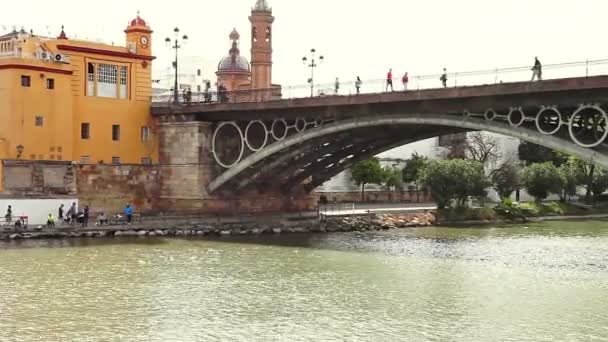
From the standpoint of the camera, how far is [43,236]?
36812mm

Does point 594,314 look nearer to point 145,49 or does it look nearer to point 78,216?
point 78,216

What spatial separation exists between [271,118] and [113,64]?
359 inches

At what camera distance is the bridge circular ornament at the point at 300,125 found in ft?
132

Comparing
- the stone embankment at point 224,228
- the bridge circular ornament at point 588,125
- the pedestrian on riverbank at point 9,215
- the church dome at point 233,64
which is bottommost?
the stone embankment at point 224,228

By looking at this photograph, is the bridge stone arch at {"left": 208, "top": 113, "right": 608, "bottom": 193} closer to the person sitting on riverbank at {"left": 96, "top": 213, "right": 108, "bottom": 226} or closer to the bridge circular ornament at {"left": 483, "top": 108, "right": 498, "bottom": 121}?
the bridge circular ornament at {"left": 483, "top": 108, "right": 498, "bottom": 121}

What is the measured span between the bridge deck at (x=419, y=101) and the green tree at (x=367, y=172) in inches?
781

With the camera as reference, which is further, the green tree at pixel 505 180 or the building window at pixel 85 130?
the green tree at pixel 505 180

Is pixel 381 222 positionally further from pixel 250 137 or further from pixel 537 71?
pixel 537 71

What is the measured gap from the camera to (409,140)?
42.9 m

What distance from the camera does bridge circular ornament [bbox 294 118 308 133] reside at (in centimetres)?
4028

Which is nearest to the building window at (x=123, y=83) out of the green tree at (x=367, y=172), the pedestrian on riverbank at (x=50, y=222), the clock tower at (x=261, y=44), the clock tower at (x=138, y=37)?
the clock tower at (x=138, y=37)

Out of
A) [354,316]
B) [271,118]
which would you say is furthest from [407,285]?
[271,118]

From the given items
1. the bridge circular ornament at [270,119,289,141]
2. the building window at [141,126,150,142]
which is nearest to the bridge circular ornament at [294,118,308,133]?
the bridge circular ornament at [270,119,289,141]

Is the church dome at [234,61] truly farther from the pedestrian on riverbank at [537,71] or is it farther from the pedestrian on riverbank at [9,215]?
the pedestrian on riverbank at [537,71]
